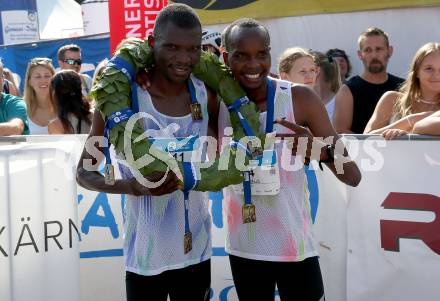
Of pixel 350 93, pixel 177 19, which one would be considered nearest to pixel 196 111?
pixel 177 19

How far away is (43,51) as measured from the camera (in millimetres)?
13320

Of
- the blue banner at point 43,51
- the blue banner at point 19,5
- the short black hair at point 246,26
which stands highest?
the blue banner at point 19,5

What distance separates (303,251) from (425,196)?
125 cm

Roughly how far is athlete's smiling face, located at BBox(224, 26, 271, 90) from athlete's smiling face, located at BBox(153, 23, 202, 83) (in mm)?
193

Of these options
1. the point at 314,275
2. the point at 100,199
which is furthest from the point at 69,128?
the point at 314,275

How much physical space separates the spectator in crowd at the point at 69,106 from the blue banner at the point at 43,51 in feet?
24.8

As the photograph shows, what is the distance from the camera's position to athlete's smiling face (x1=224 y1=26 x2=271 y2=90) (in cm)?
275

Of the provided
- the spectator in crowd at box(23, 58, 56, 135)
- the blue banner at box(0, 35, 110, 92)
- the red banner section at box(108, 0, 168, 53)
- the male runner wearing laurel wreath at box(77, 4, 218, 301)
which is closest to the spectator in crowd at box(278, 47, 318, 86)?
the male runner wearing laurel wreath at box(77, 4, 218, 301)

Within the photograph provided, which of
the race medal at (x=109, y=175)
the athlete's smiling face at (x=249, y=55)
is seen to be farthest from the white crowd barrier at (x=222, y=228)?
the athlete's smiling face at (x=249, y=55)

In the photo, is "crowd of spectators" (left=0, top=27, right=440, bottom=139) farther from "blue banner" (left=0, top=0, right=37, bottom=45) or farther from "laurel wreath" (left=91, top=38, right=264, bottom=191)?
"blue banner" (left=0, top=0, right=37, bottom=45)

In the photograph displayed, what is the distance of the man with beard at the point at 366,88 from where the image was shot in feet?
17.4

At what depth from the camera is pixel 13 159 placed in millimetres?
3521

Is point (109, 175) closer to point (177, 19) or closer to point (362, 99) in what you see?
point (177, 19)

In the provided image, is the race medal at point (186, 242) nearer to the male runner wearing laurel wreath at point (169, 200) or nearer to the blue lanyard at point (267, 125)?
the male runner wearing laurel wreath at point (169, 200)
